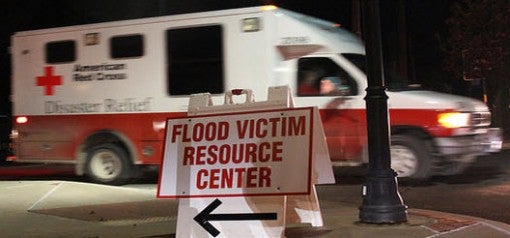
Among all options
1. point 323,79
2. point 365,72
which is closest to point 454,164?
point 365,72

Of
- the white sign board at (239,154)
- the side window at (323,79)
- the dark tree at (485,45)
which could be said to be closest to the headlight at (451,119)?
→ the side window at (323,79)

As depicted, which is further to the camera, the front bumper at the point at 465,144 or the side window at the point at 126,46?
the side window at the point at 126,46

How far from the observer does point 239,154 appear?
637 centimetres

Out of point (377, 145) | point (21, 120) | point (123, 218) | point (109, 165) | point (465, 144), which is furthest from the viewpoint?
point (21, 120)

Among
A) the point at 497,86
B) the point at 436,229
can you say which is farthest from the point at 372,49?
the point at 497,86

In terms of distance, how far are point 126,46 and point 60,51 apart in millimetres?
1478

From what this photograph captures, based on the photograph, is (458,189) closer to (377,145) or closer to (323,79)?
(323,79)

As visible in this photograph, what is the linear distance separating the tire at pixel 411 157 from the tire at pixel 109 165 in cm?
483

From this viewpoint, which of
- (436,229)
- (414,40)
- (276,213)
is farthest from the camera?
(414,40)

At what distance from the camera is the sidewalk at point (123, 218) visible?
7.09 metres

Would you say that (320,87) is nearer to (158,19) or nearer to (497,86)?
(158,19)

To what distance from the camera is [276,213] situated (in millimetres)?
6184

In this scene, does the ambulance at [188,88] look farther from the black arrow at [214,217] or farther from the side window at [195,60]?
the black arrow at [214,217]

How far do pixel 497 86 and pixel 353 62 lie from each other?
19.6 metres
